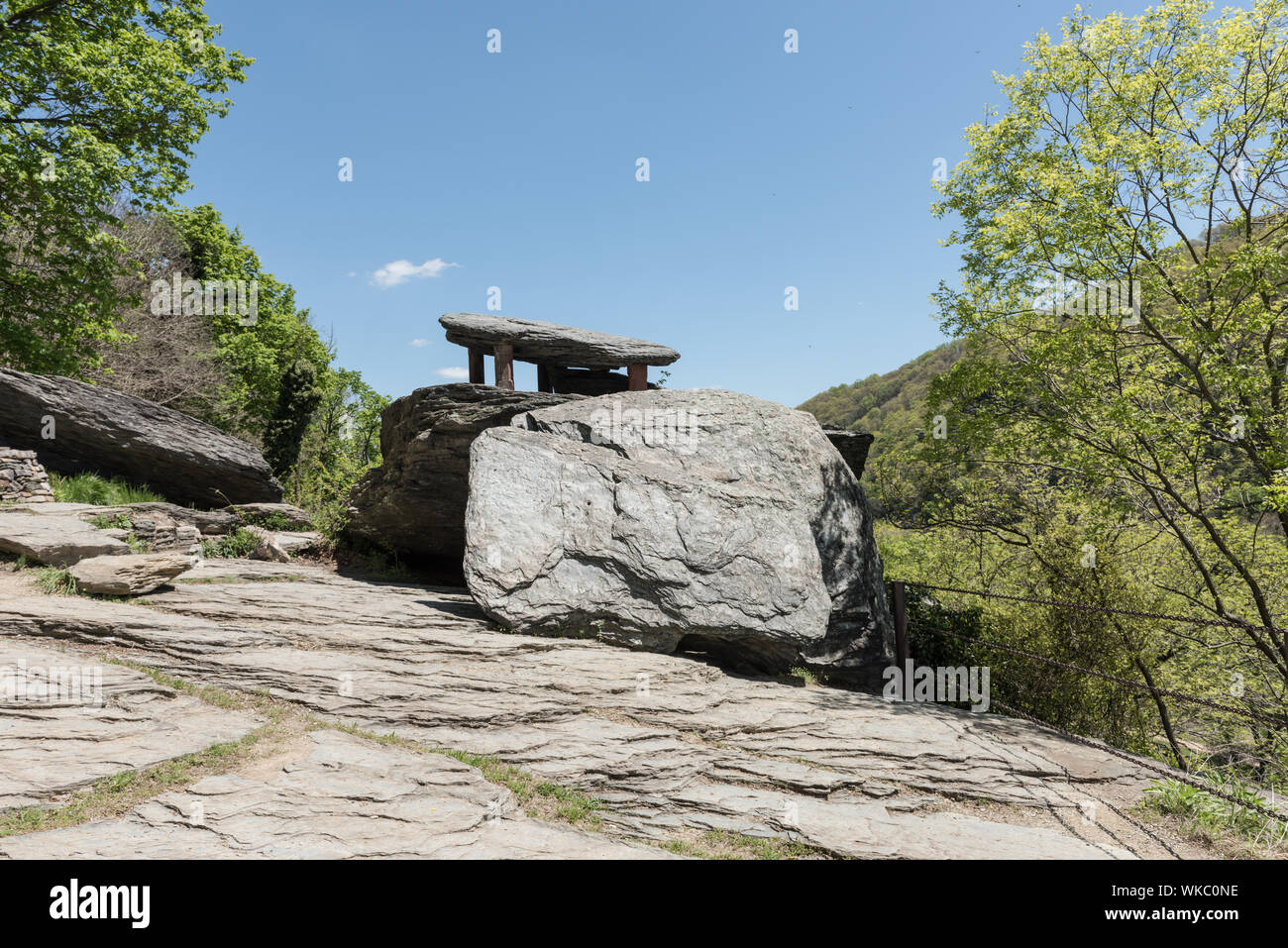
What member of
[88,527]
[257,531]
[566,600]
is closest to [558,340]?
[566,600]

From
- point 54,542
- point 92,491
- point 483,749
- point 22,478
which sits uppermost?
point 22,478

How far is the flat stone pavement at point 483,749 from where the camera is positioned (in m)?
4.68

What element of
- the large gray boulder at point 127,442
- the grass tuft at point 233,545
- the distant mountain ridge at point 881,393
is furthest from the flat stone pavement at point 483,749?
the distant mountain ridge at point 881,393

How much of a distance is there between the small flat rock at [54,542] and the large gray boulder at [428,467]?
364cm

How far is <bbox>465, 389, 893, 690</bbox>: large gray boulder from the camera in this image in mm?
8852

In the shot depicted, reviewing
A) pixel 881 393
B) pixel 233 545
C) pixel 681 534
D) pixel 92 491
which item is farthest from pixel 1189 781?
pixel 881 393

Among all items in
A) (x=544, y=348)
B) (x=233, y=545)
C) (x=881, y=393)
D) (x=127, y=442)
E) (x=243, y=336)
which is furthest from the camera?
(x=881, y=393)

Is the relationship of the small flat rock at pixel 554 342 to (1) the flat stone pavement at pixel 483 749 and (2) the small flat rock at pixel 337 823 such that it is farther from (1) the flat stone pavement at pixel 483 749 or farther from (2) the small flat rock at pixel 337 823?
(2) the small flat rock at pixel 337 823

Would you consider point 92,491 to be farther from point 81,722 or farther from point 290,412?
point 290,412

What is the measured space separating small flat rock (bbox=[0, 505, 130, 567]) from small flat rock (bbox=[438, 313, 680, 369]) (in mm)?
6037

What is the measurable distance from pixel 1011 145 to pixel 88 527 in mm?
18789

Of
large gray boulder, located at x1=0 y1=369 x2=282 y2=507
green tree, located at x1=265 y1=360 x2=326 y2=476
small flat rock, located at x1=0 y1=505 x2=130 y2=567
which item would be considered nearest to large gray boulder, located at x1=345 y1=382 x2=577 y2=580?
large gray boulder, located at x1=0 y1=369 x2=282 y2=507

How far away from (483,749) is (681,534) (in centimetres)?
424

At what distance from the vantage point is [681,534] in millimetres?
9531
